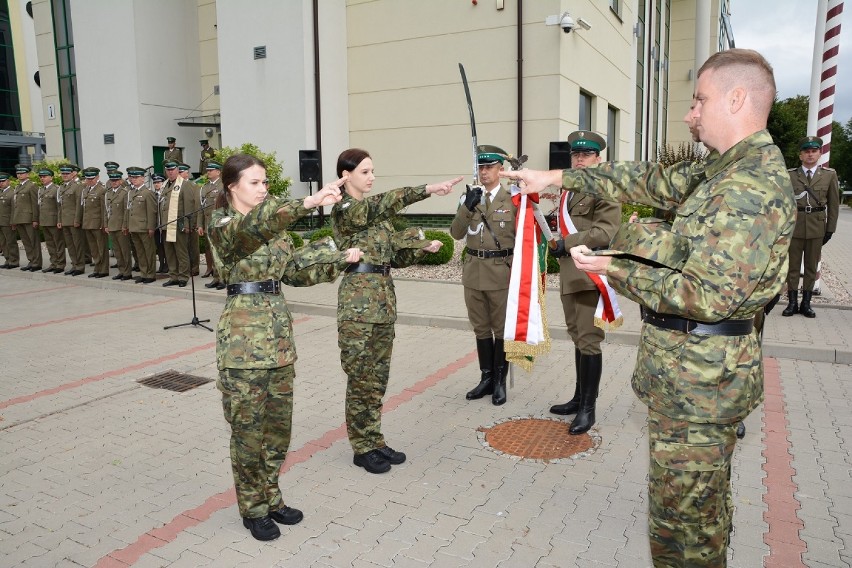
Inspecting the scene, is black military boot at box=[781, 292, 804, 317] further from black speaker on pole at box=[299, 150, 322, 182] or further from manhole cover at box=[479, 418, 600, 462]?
black speaker on pole at box=[299, 150, 322, 182]

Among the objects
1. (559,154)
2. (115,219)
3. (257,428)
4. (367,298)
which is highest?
(559,154)

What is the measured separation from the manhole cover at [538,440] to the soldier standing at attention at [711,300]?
6.69 ft

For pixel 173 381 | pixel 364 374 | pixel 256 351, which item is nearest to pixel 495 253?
pixel 364 374

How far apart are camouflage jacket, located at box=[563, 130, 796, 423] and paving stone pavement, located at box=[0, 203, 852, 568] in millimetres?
1317

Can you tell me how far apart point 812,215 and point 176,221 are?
34.7ft

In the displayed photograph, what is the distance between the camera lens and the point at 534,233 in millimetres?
5078

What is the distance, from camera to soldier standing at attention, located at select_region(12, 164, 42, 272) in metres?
14.6

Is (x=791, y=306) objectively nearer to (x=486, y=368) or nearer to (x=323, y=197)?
(x=486, y=368)

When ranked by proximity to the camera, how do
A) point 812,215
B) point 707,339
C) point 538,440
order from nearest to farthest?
point 707,339, point 538,440, point 812,215

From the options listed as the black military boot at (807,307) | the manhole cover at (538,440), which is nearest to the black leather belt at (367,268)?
the manhole cover at (538,440)

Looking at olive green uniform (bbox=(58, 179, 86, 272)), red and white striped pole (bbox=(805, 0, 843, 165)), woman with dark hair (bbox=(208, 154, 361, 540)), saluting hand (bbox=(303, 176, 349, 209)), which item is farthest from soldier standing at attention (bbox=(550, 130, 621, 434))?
olive green uniform (bbox=(58, 179, 86, 272))

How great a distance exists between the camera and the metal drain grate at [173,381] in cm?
632

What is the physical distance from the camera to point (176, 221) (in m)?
11.9

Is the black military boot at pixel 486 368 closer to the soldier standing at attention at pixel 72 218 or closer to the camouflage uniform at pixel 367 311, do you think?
the camouflage uniform at pixel 367 311
